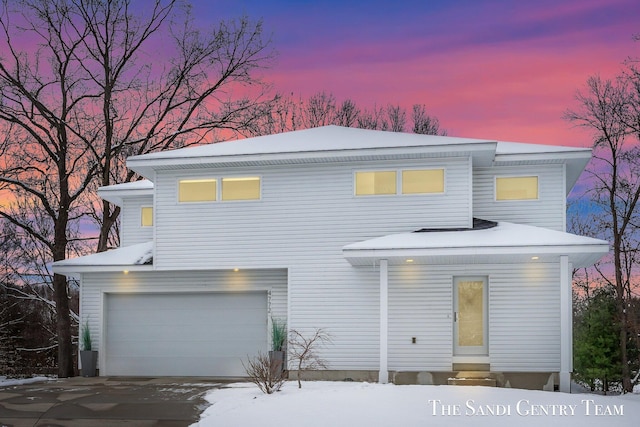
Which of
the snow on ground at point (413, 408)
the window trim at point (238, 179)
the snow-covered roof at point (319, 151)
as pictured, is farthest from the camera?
the window trim at point (238, 179)

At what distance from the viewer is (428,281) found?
16.5m

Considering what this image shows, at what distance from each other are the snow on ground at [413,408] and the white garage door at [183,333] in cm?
435

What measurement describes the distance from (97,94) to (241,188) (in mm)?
11073

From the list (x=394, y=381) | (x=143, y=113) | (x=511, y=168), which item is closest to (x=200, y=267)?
(x=394, y=381)

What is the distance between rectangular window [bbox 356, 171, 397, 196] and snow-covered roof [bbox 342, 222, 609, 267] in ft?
4.00

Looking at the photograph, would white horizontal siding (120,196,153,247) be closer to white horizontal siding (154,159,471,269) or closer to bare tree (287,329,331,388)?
white horizontal siding (154,159,471,269)

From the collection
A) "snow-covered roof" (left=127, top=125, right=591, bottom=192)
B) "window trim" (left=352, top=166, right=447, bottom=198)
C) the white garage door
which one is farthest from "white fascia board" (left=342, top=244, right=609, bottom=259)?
the white garage door

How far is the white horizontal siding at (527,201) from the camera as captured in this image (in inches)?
661

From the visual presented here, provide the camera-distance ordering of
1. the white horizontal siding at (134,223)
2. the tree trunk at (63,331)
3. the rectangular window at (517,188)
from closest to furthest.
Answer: the rectangular window at (517,188), the white horizontal siding at (134,223), the tree trunk at (63,331)

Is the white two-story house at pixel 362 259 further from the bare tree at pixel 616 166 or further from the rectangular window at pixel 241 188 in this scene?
the bare tree at pixel 616 166

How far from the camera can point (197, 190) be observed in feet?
58.2

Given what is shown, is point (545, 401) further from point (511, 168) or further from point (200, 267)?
point (200, 267)

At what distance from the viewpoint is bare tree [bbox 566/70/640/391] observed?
21.6 metres

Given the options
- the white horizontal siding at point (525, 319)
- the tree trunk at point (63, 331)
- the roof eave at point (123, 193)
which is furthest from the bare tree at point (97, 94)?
the white horizontal siding at point (525, 319)
